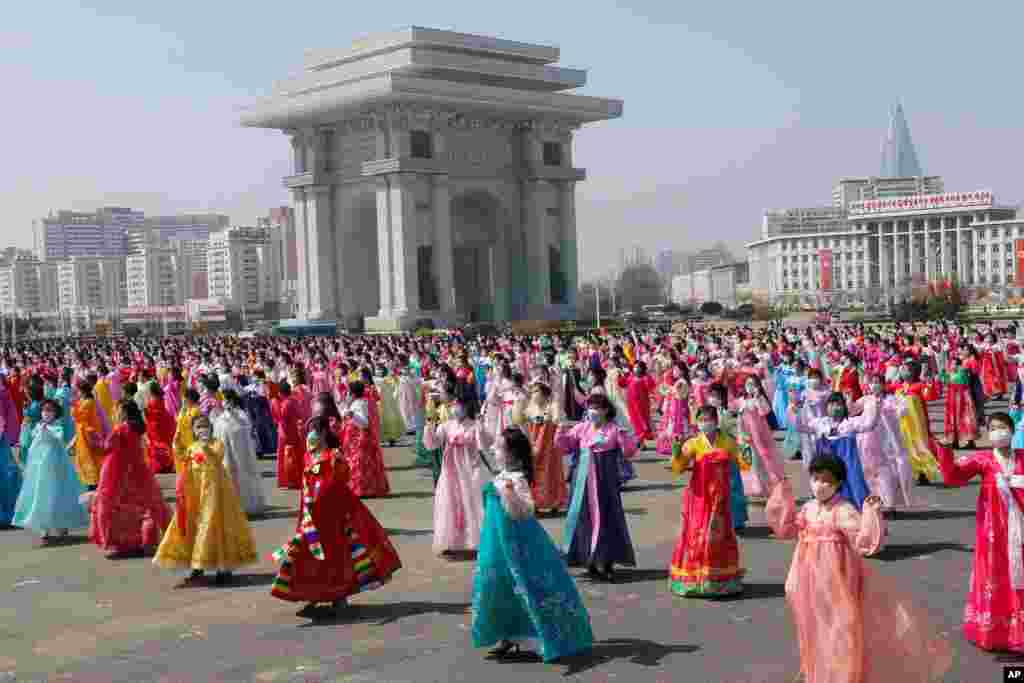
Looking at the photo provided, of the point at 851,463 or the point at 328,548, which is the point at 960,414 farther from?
the point at 328,548

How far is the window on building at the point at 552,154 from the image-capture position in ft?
232

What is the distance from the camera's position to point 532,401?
11.9 m

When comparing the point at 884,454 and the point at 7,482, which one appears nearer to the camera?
the point at 884,454

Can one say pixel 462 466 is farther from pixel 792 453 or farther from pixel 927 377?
pixel 927 377

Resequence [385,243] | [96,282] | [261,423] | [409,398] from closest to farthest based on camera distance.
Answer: [261,423] → [409,398] → [385,243] → [96,282]

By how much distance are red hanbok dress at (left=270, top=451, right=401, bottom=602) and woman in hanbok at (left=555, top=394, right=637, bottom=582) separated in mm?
1516

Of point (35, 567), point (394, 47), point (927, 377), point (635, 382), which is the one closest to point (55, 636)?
point (35, 567)

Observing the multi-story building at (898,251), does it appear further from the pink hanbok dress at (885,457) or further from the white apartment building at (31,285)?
the pink hanbok dress at (885,457)

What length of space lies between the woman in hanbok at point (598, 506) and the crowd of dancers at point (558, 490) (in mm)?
16

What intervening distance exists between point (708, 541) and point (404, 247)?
2234 inches

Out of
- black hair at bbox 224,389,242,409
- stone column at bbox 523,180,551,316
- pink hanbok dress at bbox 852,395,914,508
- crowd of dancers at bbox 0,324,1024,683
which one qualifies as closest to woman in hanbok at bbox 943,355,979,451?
crowd of dancers at bbox 0,324,1024,683

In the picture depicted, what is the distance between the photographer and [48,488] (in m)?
11.5

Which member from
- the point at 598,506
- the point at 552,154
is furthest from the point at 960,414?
the point at 552,154

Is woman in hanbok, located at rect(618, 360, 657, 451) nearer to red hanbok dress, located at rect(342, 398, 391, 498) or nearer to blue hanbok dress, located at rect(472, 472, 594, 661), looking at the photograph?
red hanbok dress, located at rect(342, 398, 391, 498)
